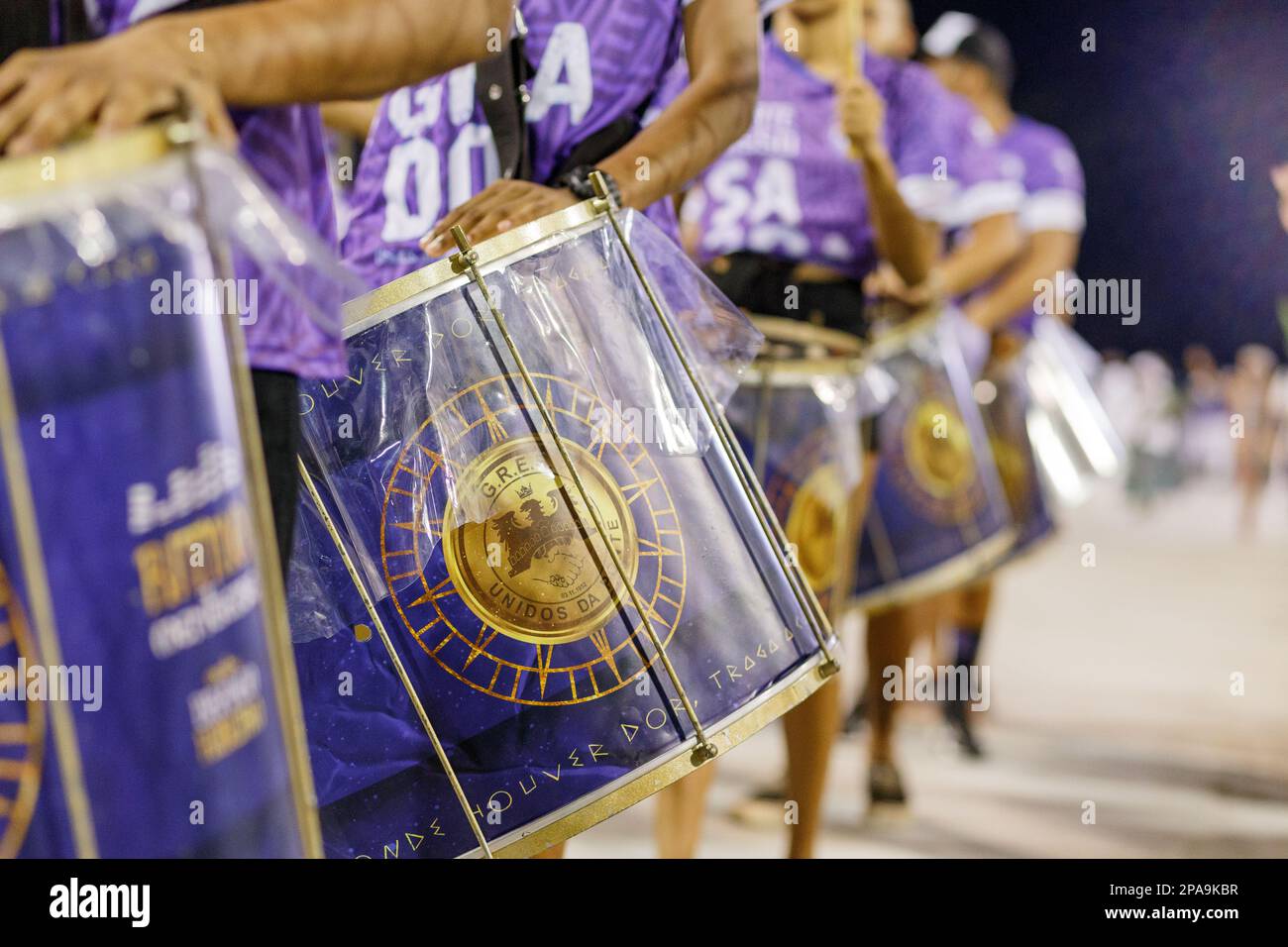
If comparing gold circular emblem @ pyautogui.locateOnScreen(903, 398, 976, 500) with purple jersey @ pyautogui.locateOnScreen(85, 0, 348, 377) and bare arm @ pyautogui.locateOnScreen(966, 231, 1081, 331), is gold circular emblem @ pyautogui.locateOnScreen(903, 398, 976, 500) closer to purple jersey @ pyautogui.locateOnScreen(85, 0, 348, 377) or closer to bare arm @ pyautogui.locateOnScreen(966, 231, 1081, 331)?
bare arm @ pyautogui.locateOnScreen(966, 231, 1081, 331)

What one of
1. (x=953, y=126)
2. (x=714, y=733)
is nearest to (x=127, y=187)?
(x=714, y=733)

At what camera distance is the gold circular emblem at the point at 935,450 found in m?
2.47

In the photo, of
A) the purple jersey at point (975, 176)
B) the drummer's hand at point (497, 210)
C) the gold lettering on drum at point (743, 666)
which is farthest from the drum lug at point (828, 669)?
the purple jersey at point (975, 176)

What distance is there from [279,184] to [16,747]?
51cm

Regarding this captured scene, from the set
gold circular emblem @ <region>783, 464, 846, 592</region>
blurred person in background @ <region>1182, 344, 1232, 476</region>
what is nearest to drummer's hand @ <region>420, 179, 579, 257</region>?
gold circular emblem @ <region>783, 464, 846, 592</region>

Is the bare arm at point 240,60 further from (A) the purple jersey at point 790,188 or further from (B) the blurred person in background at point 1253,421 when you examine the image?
(B) the blurred person in background at point 1253,421

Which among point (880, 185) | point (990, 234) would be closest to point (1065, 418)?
point (990, 234)

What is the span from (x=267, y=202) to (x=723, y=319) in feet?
2.23

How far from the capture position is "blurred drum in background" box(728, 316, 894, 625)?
1842mm

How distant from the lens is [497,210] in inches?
50.4

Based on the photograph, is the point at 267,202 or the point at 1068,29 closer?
the point at 267,202

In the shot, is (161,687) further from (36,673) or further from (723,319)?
(723,319)

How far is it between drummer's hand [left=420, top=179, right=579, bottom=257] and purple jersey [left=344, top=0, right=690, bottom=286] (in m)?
0.14
